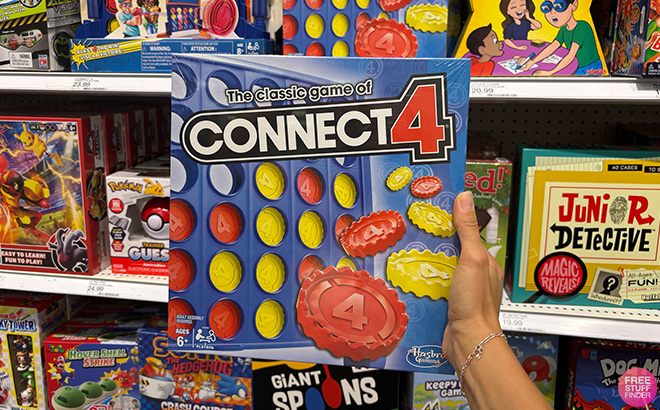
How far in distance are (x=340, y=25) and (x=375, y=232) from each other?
19.2 inches

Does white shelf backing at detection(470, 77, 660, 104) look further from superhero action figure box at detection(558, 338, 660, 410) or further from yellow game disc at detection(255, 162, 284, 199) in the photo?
superhero action figure box at detection(558, 338, 660, 410)

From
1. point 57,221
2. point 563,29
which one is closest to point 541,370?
point 563,29

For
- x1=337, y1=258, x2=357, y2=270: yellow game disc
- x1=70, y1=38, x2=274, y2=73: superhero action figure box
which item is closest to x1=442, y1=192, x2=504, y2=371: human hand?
x1=337, y1=258, x2=357, y2=270: yellow game disc

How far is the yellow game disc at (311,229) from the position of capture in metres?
0.83

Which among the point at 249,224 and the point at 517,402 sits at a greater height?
the point at 249,224

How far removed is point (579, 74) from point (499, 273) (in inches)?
18.8

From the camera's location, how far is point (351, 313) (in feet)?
2.75

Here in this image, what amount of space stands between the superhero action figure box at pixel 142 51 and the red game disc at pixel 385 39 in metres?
0.24

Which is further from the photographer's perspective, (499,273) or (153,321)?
(153,321)

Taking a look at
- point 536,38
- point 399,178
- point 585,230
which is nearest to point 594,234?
point 585,230

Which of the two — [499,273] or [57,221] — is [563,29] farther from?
[57,221]

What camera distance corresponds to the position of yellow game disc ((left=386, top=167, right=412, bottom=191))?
798 mm

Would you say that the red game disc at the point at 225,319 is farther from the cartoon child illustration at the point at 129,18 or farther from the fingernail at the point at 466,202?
the cartoon child illustration at the point at 129,18

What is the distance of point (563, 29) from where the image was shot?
1.05 m
